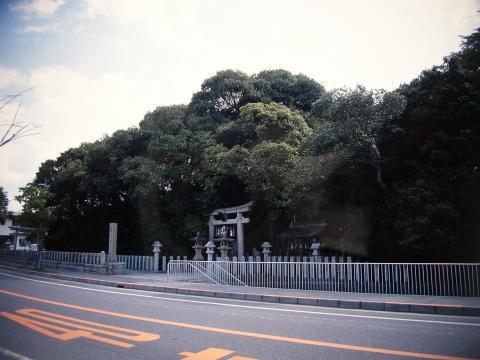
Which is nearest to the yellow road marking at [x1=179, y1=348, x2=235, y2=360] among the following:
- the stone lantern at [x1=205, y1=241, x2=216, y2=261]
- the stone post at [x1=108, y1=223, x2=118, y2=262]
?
the stone lantern at [x1=205, y1=241, x2=216, y2=261]

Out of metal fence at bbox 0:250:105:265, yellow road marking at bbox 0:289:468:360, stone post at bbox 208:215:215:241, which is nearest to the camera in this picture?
yellow road marking at bbox 0:289:468:360

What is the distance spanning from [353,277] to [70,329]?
888 centimetres

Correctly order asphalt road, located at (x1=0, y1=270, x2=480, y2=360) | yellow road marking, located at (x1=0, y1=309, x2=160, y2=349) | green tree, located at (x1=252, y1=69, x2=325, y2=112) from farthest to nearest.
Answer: green tree, located at (x1=252, y1=69, x2=325, y2=112), yellow road marking, located at (x1=0, y1=309, x2=160, y2=349), asphalt road, located at (x1=0, y1=270, x2=480, y2=360)

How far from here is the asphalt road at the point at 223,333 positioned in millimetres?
4699

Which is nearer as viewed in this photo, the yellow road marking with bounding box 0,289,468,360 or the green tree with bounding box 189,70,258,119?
the yellow road marking with bounding box 0,289,468,360

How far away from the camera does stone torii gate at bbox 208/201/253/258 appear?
773 inches

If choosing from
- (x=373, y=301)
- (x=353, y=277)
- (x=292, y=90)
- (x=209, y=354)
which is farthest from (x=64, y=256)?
(x=209, y=354)

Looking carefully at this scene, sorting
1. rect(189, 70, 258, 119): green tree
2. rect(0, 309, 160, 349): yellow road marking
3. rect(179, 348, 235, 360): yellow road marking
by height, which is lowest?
rect(0, 309, 160, 349): yellow road marking

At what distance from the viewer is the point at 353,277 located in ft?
38.6

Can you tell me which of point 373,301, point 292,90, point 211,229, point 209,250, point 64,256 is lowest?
point 373,301

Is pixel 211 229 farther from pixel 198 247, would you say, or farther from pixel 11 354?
pixel 11 354

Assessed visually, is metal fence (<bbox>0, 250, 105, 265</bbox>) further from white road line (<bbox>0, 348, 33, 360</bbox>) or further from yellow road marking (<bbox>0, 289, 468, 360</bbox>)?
white road line (<bbox>0, 348, 33, 360</bbox>)

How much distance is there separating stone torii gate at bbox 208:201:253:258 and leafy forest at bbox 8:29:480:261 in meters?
0.63

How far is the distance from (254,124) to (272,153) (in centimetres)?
397
